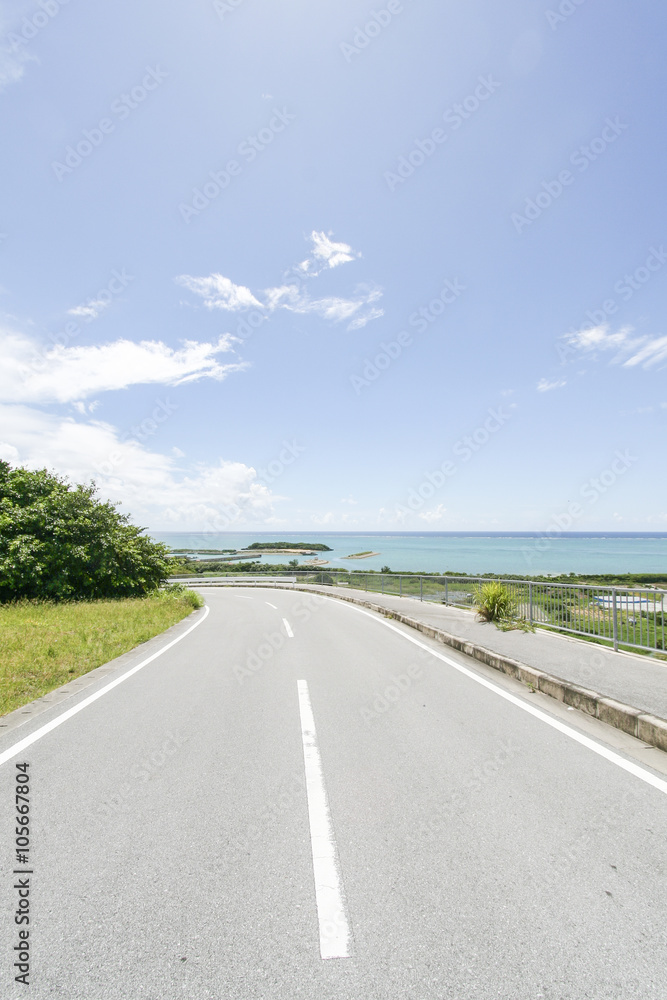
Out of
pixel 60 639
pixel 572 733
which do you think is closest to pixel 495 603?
pixel 572 733

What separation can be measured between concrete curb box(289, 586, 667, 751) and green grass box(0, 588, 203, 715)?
6818mm

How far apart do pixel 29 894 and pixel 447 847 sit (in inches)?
92.5

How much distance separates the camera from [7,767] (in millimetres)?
4109

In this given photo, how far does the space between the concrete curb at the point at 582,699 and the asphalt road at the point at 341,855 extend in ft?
0.76

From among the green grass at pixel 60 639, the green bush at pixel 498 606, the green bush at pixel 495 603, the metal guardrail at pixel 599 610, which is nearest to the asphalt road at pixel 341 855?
the green grass at pixel 60 639

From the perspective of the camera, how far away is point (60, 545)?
20094 millimetres

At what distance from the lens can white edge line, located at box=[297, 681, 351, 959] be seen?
2.18 metres

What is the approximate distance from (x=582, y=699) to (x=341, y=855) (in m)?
4.07

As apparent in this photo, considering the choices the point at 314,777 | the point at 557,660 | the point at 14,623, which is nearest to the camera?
the point at 314,777

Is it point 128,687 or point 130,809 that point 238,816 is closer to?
point 130,809

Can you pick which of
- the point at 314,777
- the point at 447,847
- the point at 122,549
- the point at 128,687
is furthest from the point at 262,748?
the point at 122,549

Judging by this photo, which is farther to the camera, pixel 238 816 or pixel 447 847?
pixel 238 816

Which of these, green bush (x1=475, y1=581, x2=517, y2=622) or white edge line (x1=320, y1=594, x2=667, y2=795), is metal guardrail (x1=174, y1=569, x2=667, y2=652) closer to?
green bush (x1=475, y1=581, x2=517, y2=622)

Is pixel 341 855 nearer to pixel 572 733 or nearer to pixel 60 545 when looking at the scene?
pixel 572 733
